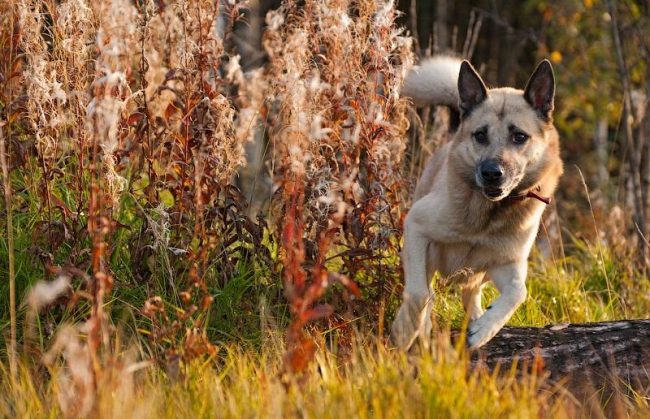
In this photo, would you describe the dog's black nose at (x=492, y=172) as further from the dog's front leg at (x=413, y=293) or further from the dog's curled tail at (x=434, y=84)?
the dog's curled tail at (x=434, y=84)

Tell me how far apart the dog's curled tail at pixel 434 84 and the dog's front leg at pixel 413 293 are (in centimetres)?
112

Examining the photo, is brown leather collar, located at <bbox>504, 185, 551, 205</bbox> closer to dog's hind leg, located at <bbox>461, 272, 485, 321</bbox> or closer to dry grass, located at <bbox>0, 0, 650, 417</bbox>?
dog's hind leg, located at <bbox>461, 272, 485, 321</bbox>

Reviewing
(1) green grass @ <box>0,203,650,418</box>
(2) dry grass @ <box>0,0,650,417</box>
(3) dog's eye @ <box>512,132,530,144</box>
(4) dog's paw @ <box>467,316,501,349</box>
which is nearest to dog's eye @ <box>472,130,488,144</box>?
(3) dog's eye @ <box>512,132,530,144</box>

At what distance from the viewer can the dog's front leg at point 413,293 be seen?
14.1 ft

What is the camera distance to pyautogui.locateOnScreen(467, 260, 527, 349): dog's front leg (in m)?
4.24

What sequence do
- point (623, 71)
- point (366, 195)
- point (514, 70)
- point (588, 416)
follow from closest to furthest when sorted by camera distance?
1. point (588, 416)
2. point (366, 195)
3. point (623, 71)
4. point (514, 70)

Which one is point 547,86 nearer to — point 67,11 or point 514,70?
point 67,11

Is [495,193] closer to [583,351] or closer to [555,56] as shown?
[583,351]

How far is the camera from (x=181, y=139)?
175 inches

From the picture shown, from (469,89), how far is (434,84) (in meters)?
0.71

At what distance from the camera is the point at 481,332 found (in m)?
4.24

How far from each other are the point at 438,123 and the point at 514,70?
10551 millimetres

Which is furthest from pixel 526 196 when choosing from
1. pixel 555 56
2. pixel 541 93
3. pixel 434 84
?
pixel 555 56

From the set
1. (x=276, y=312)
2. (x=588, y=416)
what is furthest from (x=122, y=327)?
(x=588, y=416)
